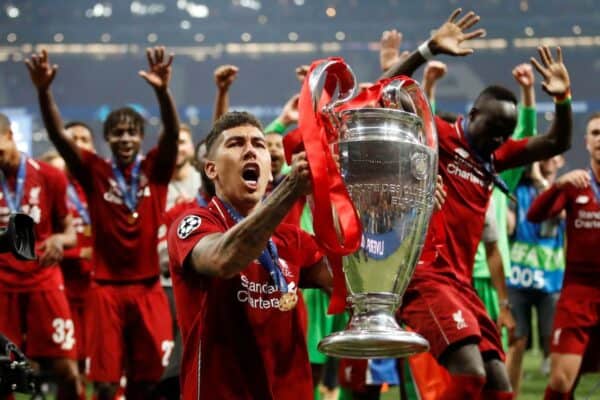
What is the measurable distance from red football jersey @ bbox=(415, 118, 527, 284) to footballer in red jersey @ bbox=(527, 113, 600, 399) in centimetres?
124

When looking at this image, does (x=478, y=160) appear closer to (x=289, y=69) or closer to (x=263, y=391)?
(x=263, y=391)

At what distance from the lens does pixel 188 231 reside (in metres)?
3.10

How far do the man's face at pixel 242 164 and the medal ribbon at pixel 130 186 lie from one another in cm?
290

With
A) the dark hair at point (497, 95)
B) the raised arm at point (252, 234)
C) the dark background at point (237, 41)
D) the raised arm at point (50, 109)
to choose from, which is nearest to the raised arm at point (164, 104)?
the raised arm at point (50, 109)

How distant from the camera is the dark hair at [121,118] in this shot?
619 cm

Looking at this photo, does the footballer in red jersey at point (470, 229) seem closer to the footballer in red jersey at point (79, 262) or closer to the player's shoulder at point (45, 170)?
the player's shoulder at point (45, 170)

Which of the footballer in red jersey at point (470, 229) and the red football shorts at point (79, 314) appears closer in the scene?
the footballer in red jersey at point (470, 229)

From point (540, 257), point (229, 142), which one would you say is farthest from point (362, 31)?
point (229, 142)

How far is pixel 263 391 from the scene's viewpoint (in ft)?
10.5

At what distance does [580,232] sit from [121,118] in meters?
2.83


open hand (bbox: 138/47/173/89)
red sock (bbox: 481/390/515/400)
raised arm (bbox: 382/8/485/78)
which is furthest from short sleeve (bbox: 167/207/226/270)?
open hand (bbox: 138/47/173/89)

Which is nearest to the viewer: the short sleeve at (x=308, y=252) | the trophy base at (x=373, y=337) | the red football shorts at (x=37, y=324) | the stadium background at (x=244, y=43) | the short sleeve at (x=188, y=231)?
the trophy base at (x=373, y=337)

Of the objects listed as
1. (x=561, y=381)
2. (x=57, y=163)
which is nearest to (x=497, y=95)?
(x=561, y=381)

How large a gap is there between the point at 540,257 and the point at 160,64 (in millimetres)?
3961
